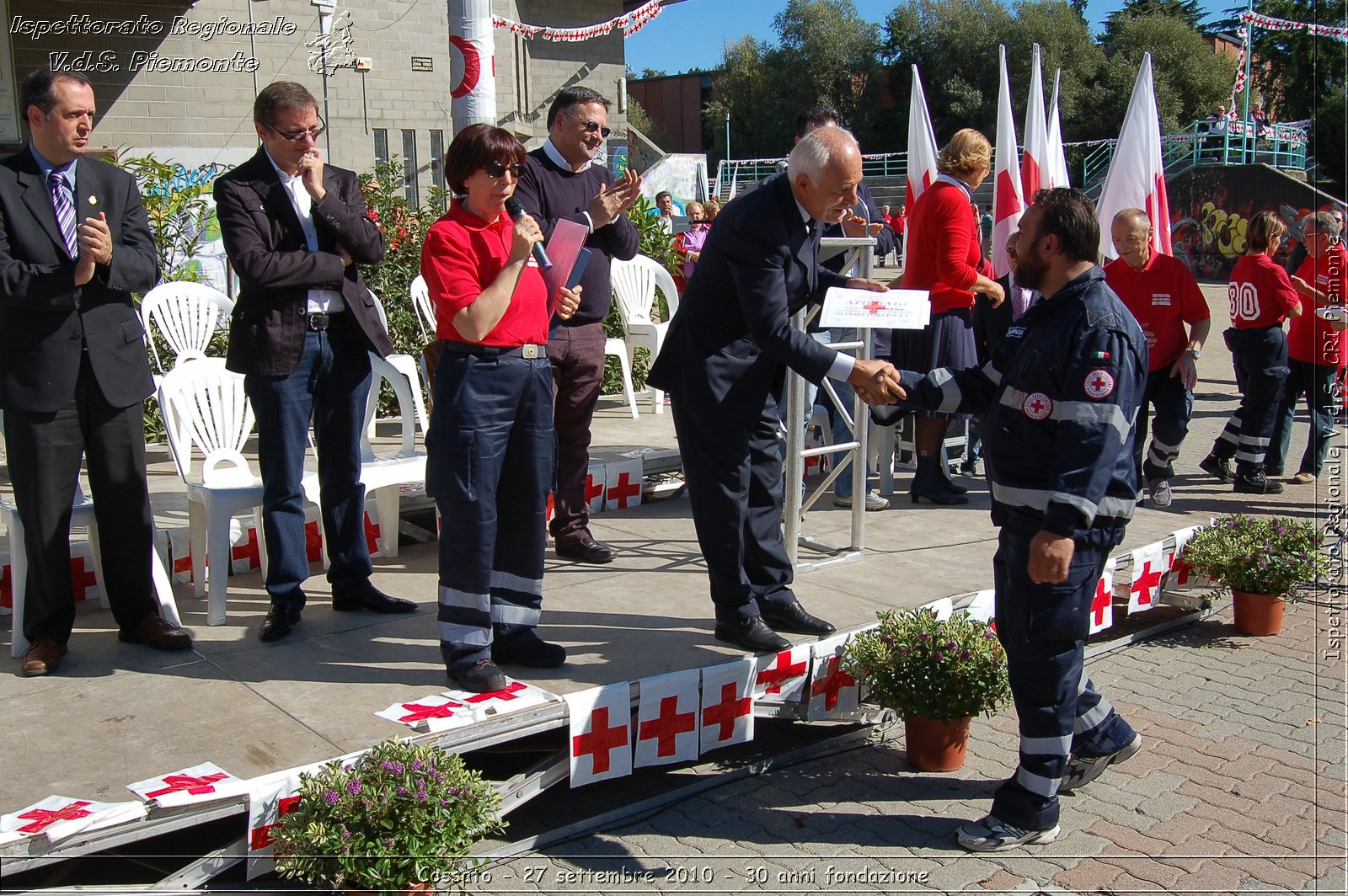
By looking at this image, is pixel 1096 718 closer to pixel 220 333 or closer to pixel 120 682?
pixel 120 682

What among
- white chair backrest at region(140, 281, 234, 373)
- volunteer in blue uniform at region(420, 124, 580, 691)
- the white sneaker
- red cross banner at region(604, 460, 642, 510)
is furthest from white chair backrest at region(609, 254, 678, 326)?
the white sneaker

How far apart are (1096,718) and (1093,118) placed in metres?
44.6

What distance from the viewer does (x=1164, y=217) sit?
331 inches

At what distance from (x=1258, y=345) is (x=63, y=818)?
762cm

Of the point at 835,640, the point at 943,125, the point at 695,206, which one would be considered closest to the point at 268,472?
the point at 835,640

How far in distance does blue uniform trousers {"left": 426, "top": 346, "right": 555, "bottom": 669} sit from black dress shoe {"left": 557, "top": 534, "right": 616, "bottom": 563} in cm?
143

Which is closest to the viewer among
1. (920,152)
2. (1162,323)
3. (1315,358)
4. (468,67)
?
(468,67)

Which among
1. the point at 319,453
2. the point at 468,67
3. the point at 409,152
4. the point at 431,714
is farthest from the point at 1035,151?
the point at 409,152

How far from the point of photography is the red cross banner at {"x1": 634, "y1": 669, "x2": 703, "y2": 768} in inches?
149

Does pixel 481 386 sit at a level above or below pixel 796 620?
above

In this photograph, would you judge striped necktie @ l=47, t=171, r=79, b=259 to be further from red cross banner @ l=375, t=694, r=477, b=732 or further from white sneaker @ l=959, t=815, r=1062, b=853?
white sneaker @ l=959, t=815, r=1062, b=853

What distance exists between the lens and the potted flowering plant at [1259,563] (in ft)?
17.8

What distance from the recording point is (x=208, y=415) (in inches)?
200

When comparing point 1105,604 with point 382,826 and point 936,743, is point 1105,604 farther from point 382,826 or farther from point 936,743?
point 382,826
